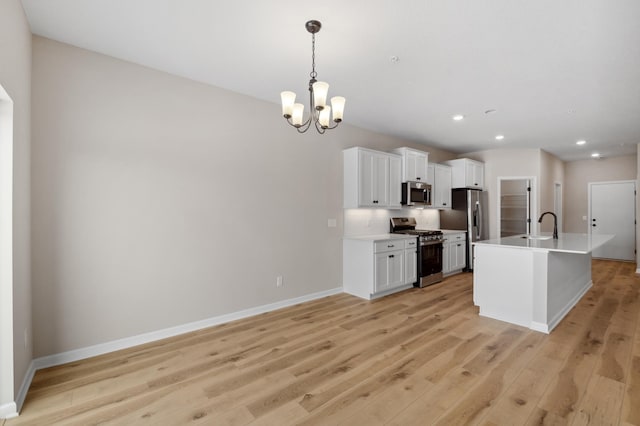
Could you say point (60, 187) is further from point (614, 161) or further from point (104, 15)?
point (614, 161)

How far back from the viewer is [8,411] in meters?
1.93

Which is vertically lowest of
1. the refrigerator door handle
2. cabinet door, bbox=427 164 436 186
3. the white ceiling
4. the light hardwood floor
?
the light hardwood floor

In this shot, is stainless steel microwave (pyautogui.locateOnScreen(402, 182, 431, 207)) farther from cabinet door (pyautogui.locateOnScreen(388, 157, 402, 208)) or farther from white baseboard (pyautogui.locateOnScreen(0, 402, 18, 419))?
white baseboard (pyautogui.locateOnScreen(0, 402, 18, 419))

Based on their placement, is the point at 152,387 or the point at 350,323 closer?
the point at 152,387

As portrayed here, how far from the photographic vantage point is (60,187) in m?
2.62

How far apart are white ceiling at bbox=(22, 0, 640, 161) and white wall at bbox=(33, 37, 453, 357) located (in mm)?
261

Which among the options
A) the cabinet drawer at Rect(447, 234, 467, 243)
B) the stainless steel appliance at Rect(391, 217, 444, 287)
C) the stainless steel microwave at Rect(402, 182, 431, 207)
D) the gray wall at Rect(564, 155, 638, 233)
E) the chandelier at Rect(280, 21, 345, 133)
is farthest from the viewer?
the gray wall at Rect(564, 155, 638, 233)

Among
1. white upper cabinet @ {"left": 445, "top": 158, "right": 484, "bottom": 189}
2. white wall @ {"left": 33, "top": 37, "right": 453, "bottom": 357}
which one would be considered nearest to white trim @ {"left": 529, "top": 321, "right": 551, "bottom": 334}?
white wall @ {"left": 33, "top": 37, "right": 453, "bottom": 357}

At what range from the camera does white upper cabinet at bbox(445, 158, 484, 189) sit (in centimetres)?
645

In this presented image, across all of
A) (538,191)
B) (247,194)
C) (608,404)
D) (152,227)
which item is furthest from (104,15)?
(538,191)

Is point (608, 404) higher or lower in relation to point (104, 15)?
lower

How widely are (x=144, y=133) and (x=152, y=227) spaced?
933 millimetres

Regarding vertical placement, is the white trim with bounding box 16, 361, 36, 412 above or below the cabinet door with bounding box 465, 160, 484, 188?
below

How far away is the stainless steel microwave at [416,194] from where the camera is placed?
17.6ft
